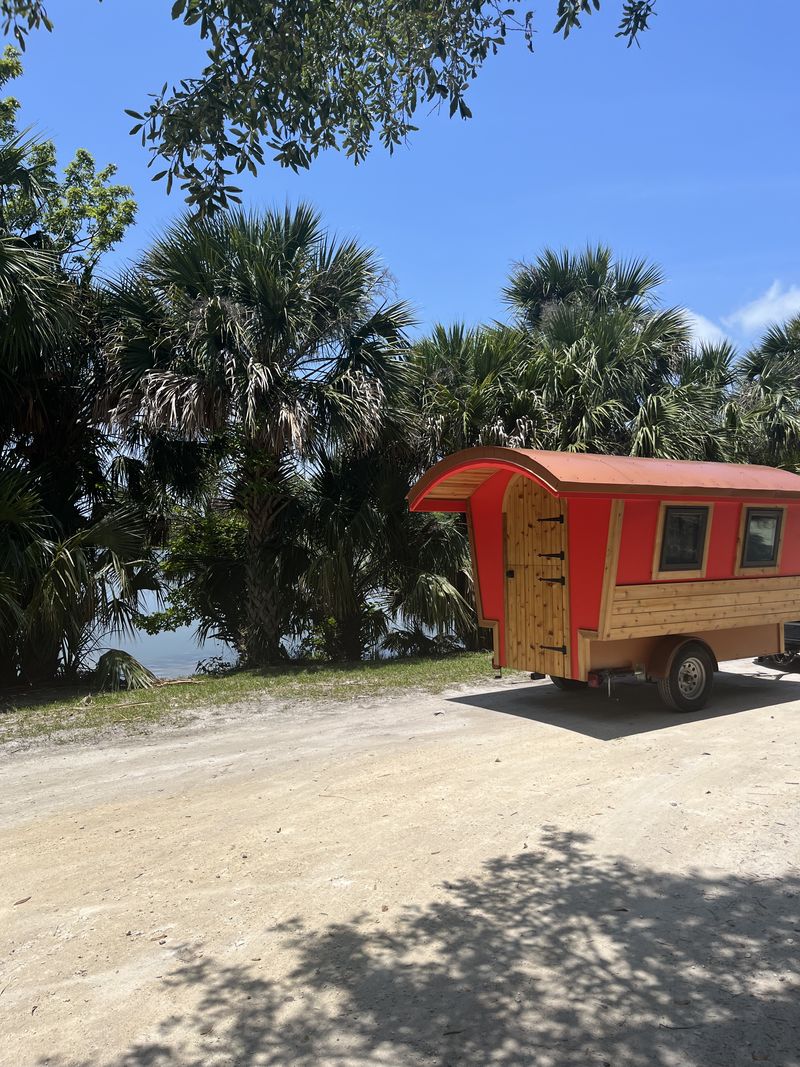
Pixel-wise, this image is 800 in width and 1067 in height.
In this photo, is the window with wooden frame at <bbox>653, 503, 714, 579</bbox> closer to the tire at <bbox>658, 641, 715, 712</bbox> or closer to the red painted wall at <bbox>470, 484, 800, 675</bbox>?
the red painted wall at <bbox>470, 484, 800, 675</bbox>

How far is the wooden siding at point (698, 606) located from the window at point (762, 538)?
0.77 ft

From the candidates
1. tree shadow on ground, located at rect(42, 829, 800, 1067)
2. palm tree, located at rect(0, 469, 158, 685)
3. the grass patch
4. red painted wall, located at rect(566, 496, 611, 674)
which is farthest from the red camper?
tree shadow on ground, located at rect(42, 829, 800, 1067)

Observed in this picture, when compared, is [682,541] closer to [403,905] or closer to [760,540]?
[760,540]

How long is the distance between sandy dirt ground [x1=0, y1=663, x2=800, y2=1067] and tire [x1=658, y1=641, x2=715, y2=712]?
122 cm

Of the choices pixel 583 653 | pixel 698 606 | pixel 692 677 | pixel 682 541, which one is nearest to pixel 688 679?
pixel 692 677

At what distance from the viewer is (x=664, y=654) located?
8.84m

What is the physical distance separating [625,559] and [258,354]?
6250 millimetres

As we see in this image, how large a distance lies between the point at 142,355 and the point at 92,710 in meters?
5.11

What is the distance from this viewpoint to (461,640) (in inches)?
561

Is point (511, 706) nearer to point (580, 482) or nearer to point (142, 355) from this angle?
point (580, 482)

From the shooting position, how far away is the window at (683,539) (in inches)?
343

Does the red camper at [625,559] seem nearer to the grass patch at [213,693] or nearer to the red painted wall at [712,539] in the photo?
the red painted wall at [712,539]

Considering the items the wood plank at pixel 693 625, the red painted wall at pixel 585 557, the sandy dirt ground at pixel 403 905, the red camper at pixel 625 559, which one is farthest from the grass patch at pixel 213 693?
the wood plank at pixel 693 625

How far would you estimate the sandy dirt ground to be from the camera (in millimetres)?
3064
